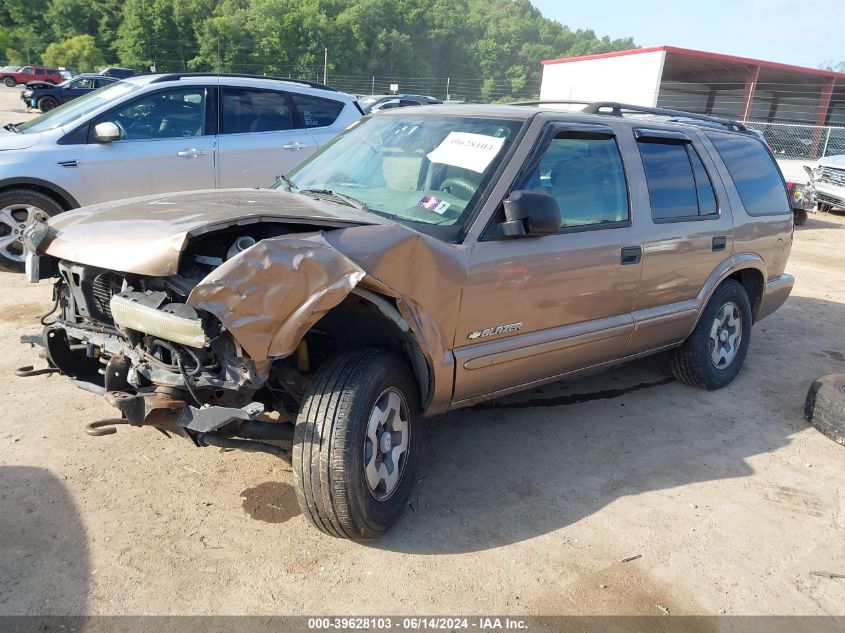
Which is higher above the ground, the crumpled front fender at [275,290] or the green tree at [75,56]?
the green tree at [75,56]

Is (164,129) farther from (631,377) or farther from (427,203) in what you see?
(631,377)

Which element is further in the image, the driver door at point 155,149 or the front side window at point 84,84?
the front side window at point 84,84

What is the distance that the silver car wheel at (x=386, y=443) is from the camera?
286 cm

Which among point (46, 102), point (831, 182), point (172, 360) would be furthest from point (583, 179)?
point (46, 102)

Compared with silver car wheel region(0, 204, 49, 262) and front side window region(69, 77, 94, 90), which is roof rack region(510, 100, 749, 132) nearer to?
silver car wheel region(0, 204, 49, 262)

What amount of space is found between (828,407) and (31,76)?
163 feet

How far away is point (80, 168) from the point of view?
20.7ft

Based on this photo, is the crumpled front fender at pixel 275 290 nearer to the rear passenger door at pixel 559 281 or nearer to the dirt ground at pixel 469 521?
the rear passenger door at pixel 559 281

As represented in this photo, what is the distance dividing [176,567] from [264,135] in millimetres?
5466

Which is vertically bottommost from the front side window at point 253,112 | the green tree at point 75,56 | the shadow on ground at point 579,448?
the shadow on ground at point 579,448

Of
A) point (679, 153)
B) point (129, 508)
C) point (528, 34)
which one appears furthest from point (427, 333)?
point (528, 34)

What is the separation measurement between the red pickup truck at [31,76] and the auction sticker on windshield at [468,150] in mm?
43665

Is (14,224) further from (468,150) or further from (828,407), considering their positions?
(828,407)

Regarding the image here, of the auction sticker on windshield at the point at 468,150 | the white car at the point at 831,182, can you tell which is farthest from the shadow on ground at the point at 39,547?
the white car at the point at 831,182
